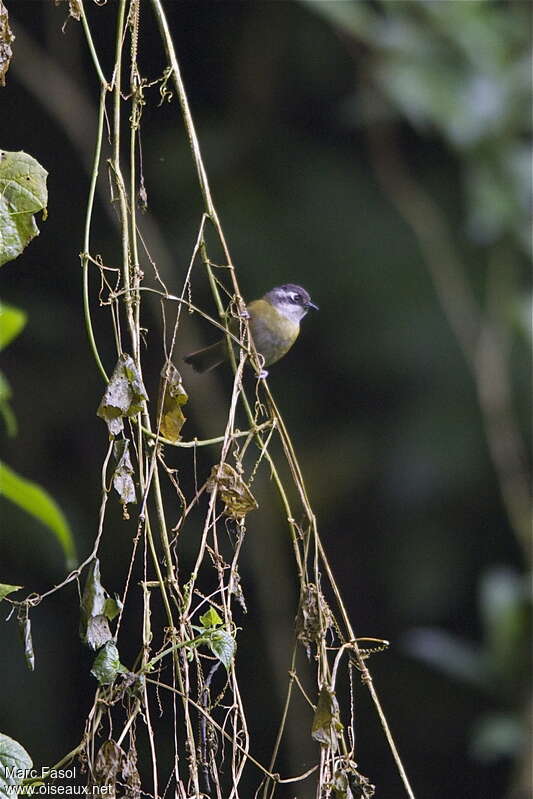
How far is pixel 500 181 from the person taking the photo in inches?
178

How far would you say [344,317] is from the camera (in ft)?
16.8

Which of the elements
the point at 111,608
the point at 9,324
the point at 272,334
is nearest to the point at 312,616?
the point at 111,608

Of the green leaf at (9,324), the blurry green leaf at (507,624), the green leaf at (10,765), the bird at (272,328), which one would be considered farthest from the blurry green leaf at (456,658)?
the green leaf at (10,765)

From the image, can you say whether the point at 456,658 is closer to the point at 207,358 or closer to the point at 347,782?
the point at 207,358

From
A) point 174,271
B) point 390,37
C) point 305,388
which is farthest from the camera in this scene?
point 305,388

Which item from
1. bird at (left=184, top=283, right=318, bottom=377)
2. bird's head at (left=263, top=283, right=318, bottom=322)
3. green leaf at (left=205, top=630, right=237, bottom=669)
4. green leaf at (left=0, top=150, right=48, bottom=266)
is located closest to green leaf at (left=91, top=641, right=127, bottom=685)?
green leaf at (left=205, top=630, right=237, bottom=669)

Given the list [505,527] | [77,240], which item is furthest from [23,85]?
[505,527]

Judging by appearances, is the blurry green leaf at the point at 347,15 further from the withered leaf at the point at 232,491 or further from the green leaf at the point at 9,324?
the withered leaf at the point at 232,491

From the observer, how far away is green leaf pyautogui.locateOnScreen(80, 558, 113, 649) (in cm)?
129

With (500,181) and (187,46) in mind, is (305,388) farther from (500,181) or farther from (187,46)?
(187,46)

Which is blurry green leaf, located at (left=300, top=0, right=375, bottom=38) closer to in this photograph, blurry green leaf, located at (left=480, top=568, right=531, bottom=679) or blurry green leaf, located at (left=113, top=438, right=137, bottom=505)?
blurry green leaf, located at (left=480, top=568, right=531, bottom=679)

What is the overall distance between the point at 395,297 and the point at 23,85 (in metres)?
2.01

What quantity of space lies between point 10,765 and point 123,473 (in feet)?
1.28

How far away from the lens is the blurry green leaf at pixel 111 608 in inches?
51.1
